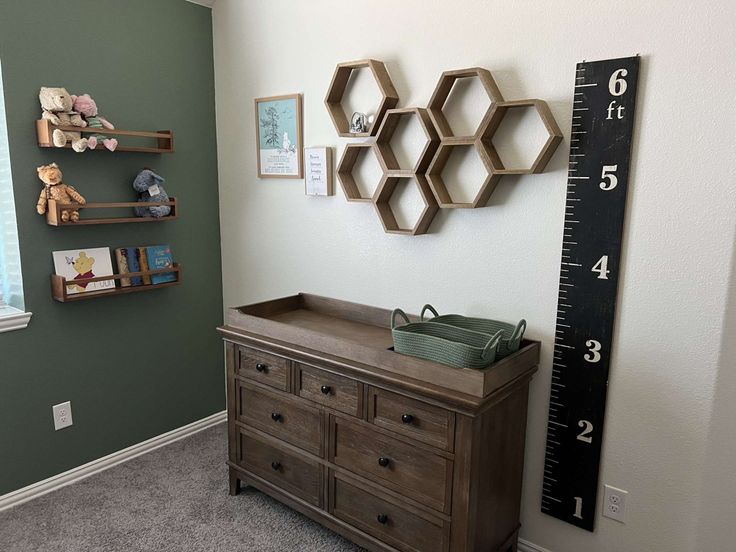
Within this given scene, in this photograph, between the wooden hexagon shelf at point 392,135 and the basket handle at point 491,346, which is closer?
the basket handle at point 491,346

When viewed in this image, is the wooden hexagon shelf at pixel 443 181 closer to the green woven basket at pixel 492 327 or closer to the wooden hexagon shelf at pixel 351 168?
the wooden hexagon shelf at pixel 351 168

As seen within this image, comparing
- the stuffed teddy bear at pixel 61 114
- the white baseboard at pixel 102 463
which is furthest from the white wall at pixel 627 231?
the white baseboard at pixel 102 463

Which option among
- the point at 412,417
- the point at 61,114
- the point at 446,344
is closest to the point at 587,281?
the point at 446,344

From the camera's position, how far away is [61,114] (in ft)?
7.79

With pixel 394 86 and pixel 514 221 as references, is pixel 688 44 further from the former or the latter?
pixel 394 86

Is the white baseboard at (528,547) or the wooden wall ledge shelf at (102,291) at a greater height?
the wooden wall ledge shelf at (102,291)

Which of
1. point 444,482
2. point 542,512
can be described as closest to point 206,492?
point 444,482

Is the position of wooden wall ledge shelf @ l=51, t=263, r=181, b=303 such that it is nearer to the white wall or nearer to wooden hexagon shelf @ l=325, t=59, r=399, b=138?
the white wall

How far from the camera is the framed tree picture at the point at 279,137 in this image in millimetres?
2682

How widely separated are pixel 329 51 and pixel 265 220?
0.89 metres

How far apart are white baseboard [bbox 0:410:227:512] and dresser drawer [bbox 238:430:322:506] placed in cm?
70

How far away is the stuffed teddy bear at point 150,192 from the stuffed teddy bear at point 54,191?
1.05 feet

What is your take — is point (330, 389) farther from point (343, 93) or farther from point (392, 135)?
point (343, 93)

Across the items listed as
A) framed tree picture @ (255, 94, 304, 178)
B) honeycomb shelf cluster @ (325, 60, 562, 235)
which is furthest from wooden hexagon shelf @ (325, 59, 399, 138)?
framed tree picture @ (255, 94, 304, 178)
